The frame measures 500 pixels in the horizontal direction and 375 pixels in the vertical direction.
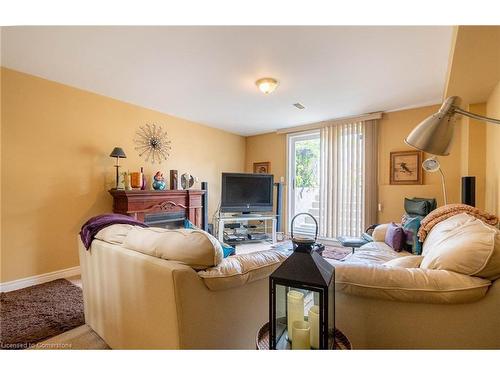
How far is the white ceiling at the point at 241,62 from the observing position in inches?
76.5

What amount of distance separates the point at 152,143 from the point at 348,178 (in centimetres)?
333

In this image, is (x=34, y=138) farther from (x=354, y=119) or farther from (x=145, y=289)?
(x=354, y=119)

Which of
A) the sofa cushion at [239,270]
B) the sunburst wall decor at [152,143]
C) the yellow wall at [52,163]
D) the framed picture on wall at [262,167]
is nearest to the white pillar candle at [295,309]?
the sofa cushion at [239,270]

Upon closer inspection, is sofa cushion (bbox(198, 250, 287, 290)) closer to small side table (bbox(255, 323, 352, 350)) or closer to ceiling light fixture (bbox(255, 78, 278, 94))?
small side table (bbox(255, 323, 352, 350))

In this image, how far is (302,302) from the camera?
94 cm

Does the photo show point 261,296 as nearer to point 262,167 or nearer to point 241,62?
point 241,62

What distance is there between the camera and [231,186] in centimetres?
451

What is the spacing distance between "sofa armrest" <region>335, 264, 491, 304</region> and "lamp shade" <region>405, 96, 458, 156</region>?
0.52m

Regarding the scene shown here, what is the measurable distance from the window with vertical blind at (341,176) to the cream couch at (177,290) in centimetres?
308

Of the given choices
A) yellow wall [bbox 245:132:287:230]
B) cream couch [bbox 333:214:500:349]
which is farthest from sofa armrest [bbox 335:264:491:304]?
yellow wall [bbox 245:132:287:230]

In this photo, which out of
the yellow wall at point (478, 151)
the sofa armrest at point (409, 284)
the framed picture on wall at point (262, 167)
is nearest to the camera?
A: the sofa armrest at point (409, 284)

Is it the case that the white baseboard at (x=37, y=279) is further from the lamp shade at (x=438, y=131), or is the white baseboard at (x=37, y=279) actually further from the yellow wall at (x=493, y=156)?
the yellow wall at (x=493, y=156)

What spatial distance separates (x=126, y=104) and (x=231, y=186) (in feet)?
6.97
